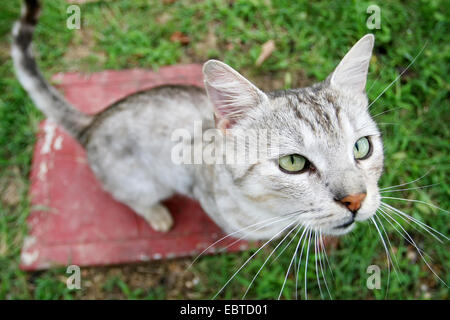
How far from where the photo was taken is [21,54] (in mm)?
2525

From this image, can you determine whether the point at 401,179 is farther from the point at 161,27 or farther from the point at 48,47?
the point at 48,47

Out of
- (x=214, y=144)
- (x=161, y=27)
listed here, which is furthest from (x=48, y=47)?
(x=214, y=144)

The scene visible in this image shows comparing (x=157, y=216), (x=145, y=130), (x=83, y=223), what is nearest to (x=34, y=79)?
(x=145, y=130)

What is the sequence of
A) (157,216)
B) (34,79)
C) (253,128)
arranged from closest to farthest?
(253,128)
(34,79)
(157,216)

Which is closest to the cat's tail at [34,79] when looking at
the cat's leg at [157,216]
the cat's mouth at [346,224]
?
the cat's leg at [157,216]

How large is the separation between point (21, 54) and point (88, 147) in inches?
30.9

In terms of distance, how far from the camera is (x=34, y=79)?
101 inches

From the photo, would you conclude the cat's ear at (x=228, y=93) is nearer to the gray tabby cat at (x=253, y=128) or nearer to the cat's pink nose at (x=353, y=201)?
the gray tabby cat at (x=253, y=128)

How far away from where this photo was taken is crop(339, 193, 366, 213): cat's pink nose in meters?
1.65

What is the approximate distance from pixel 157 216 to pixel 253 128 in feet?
4.29

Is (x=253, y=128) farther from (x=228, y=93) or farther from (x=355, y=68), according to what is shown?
(x=355, y=68)

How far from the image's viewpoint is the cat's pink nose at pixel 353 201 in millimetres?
1653

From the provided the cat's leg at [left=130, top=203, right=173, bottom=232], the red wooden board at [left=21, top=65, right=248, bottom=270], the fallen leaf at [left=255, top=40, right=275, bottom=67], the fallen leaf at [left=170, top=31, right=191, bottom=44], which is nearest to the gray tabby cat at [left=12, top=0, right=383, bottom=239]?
the cat's leg at [left=130, top=203, right=173, bottom=232]
